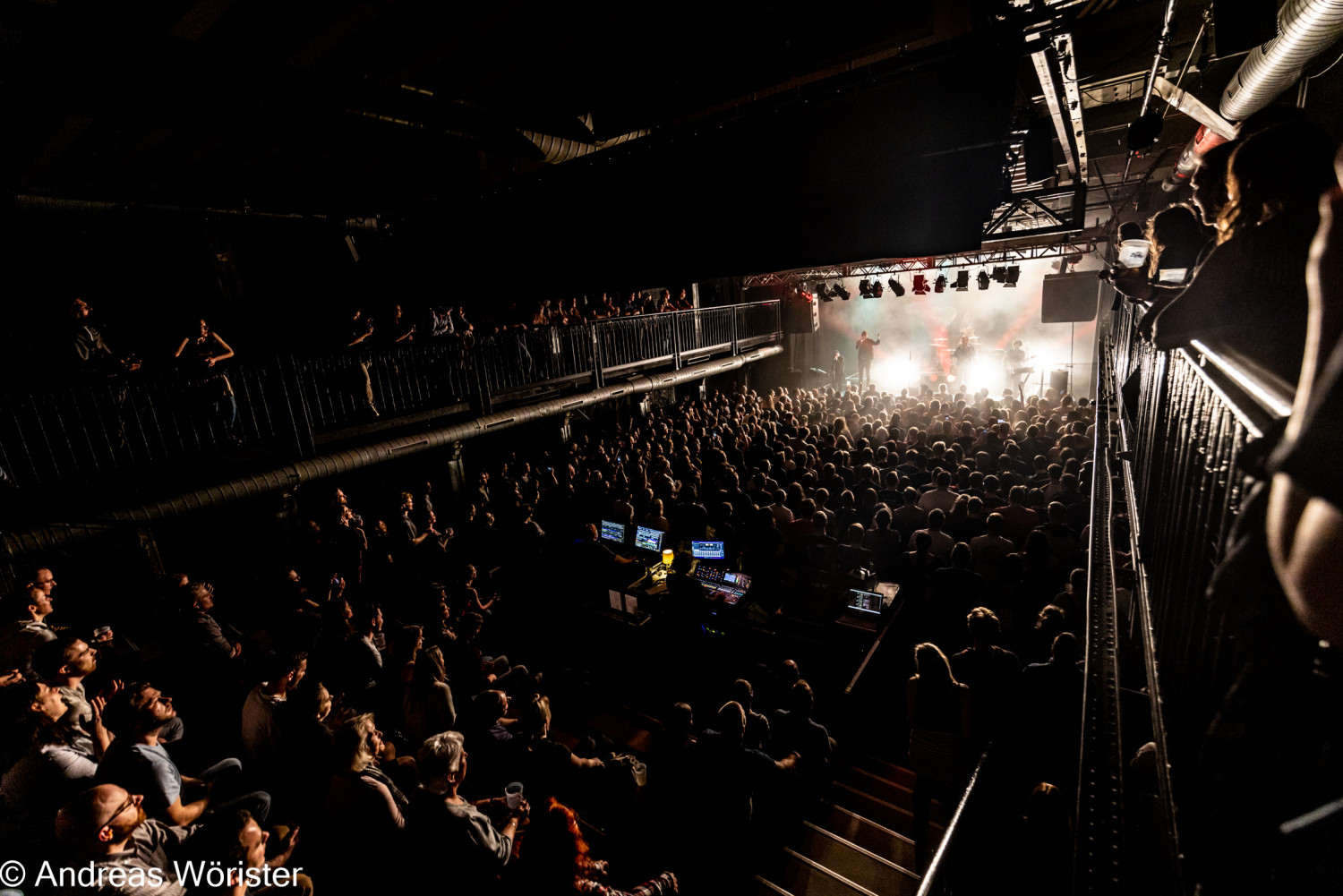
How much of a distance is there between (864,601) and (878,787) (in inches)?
68.8

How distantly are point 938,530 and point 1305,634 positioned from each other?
5961mm

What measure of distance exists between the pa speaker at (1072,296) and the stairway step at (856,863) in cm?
1467

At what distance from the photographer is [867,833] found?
173 inches

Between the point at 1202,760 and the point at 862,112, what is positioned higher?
the point at 862,112

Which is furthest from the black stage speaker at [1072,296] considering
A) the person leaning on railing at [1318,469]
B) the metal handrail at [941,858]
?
the person leaning on railing at [1318,469]

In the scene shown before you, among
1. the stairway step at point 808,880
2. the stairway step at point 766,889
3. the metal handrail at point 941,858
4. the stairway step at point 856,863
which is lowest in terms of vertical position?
the stairway step at point 856,863

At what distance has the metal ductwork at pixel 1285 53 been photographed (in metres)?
2.82

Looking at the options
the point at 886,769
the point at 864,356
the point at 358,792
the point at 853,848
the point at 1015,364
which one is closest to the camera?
the point at 358,792

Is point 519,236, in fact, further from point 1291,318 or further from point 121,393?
point 121,393

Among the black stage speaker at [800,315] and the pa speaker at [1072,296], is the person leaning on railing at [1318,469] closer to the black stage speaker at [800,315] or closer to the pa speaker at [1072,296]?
the pa speaker at [1072,296]

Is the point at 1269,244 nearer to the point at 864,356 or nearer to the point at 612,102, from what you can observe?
the point at 612,102

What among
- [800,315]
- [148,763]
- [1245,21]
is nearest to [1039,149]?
[1245,21]

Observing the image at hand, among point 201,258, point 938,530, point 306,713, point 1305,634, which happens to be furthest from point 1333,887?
point 201,258

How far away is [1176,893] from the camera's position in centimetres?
125
